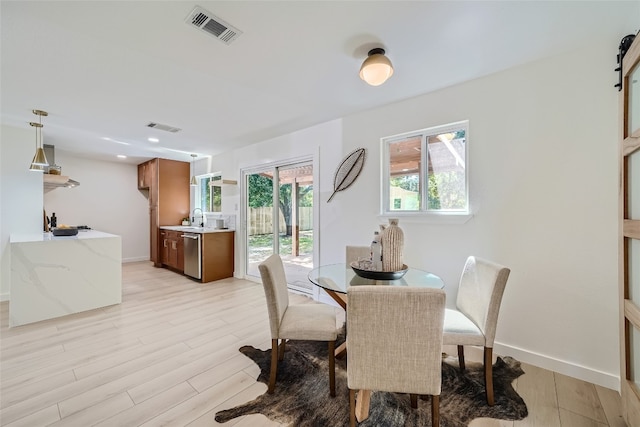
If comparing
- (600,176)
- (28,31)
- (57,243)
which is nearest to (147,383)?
(57,243)

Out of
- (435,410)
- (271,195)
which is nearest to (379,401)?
(435,410)

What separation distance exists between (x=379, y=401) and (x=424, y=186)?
6.32ft

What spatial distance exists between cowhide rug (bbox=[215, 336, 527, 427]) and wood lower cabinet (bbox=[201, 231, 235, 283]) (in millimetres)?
2786

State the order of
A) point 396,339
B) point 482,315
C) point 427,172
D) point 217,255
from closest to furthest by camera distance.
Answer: point 396,339 < point 482,315 < point 427,172 < point 217,255

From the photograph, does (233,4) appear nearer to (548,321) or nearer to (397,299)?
(397,299)

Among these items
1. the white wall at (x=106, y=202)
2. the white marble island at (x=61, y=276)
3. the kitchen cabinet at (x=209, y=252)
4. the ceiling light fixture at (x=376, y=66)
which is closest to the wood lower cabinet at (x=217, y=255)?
the kitchen cabinet at (x=209, y=252)

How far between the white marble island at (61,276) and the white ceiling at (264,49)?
1586 mm

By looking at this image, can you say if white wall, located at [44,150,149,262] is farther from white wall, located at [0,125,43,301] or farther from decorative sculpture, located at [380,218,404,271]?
decorative sculpture, located at [380,218,404,271]

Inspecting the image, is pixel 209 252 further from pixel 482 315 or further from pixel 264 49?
pixel 482 315

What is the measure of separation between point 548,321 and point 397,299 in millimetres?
1677

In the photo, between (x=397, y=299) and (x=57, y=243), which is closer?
(x=397, y=299)

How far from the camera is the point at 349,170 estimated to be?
3117 millimetres

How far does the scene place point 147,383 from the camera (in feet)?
5.95

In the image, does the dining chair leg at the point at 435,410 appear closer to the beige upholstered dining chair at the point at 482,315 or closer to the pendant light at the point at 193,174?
the beige upholstered dining chair at the point at 482,315
